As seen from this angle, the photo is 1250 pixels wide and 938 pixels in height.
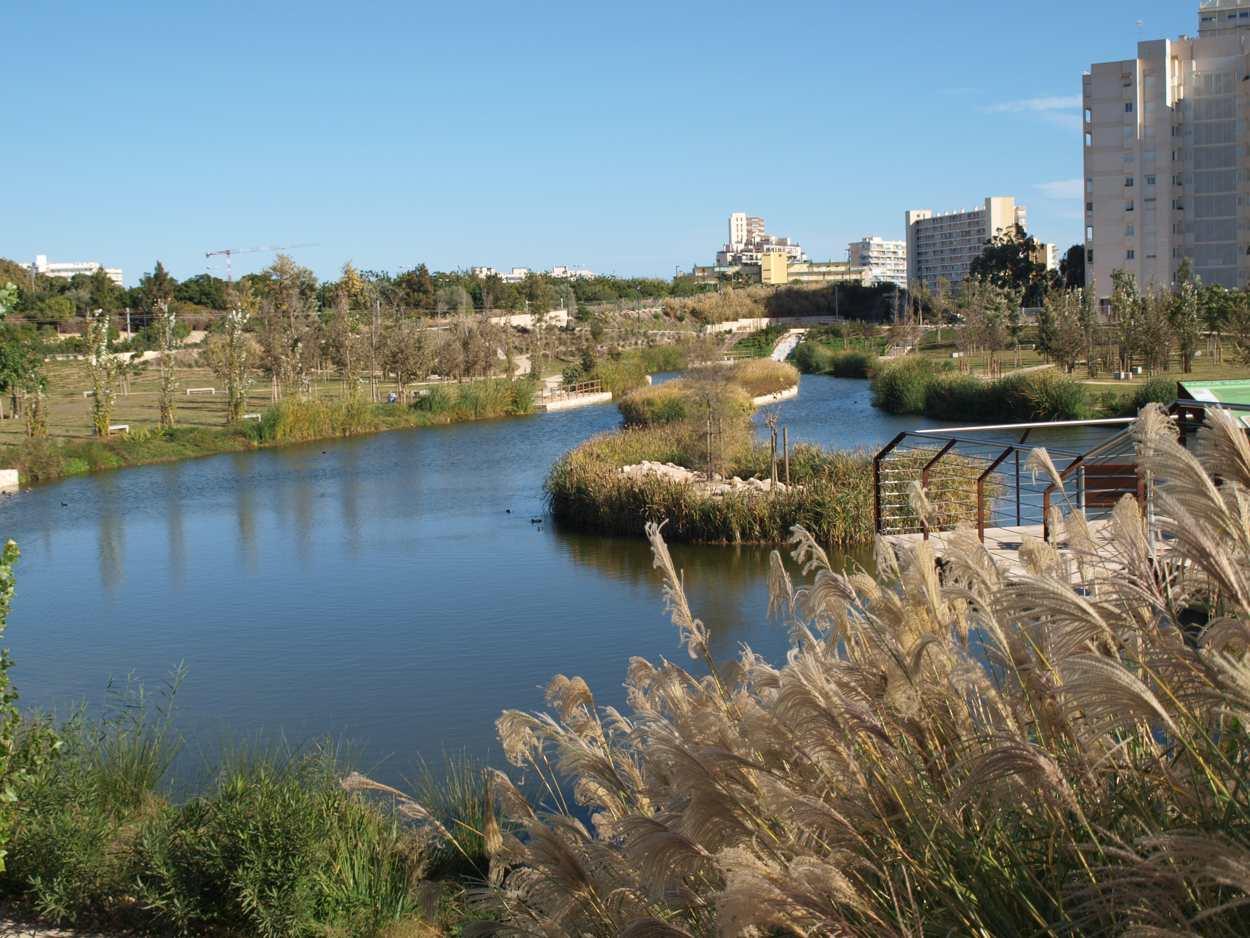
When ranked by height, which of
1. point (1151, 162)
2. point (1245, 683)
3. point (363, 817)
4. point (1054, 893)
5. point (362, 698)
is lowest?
point (362, 698)

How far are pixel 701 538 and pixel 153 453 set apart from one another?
55.0 feet

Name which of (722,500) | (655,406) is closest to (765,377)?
(655,406)

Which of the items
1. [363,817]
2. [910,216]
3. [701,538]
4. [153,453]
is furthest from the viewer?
[910,216]

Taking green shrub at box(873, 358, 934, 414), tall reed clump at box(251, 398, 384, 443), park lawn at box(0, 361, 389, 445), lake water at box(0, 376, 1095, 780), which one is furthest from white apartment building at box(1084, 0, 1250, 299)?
lake water at box(0, 376, 1095, 780)

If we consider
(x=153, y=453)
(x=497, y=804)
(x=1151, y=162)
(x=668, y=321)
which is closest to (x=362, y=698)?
(x=497, y=804)

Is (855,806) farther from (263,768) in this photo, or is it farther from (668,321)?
(668,321)

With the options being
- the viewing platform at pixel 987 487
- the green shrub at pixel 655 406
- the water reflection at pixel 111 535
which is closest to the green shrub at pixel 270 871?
the viewing platform at pixel 987 487

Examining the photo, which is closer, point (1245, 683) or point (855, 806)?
point (1245, 683)

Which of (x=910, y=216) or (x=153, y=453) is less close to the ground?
(x=910, y=216)

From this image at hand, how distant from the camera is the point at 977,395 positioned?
3155 centimetres

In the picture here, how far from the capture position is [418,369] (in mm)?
40531

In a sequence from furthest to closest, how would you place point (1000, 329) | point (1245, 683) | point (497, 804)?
point (1000, 329)
point (497, 804)
point (1245, 683)

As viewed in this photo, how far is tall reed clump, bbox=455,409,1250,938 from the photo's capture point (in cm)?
207

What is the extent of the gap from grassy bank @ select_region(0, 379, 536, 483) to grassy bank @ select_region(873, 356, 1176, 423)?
36.7 ft
